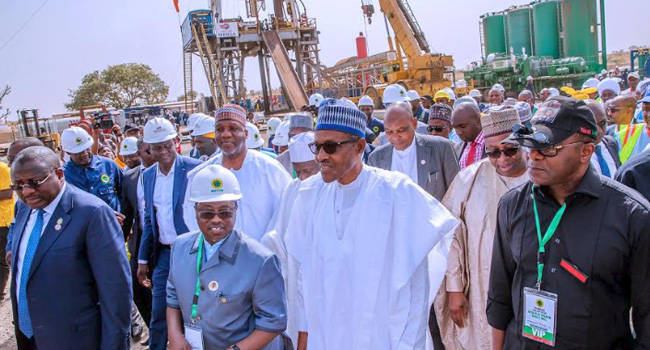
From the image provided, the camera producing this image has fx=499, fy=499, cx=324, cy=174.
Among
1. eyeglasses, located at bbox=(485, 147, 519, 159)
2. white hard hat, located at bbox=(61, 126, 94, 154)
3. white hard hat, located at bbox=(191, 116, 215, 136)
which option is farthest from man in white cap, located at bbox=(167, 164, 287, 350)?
white hard hat, located at bbox=(61, 126, 94, 154)

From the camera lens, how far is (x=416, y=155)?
4.24m

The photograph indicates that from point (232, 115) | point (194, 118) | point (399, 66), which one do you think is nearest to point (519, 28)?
point (399, 66)

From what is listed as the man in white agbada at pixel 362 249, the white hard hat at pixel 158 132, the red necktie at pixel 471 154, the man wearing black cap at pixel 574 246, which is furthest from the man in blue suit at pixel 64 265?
the red necktie at pixel 471 154

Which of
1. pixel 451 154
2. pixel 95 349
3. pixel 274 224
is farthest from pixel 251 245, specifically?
pixel 451 154

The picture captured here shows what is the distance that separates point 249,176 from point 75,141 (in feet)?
9.04

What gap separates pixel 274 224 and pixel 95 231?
1.14 metres

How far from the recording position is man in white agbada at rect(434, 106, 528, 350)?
304 cm

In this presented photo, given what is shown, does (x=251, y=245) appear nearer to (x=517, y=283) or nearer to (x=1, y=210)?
(x=517, y=283)

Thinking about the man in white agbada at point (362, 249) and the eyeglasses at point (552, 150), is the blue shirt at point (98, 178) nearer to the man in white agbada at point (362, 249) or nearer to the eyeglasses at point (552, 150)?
the man in white agbada at point (362, 249)

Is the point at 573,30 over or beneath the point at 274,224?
over

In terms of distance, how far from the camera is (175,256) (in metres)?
2.87

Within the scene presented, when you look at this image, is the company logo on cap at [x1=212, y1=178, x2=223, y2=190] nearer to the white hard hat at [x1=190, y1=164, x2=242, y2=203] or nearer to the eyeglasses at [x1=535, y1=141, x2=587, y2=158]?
the white hard hat at [x1=190, y1=164, x2=242, y2=203]

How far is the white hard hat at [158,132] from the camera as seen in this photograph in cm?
456

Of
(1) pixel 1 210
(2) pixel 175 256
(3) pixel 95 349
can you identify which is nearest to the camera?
(2) pixel 175 256
